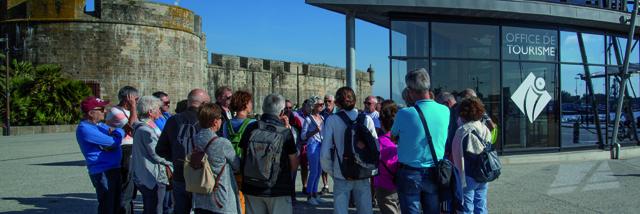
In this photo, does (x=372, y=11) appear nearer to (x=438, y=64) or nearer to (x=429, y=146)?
(x=438, y=64)

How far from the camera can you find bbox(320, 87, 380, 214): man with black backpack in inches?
191

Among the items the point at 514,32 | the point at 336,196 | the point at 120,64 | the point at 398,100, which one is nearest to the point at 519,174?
the point at 398,100

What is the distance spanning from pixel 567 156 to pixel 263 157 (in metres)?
10.1

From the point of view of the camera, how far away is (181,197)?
15.4 ft

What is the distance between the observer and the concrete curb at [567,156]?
1169 centimetres

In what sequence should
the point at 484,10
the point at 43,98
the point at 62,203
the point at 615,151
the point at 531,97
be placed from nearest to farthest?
1. the point at 62,203
2. the point at 484,10
3. the point at 531,97
4. the point at 615,151
5. the point at 43,98

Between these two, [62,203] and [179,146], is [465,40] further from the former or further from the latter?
[179,146]

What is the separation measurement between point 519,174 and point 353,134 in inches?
249

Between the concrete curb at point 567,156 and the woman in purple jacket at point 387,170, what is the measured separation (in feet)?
22.6

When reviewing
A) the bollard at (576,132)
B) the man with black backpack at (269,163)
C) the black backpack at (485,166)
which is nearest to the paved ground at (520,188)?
the bollard at (576,132)

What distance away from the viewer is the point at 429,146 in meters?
4.34

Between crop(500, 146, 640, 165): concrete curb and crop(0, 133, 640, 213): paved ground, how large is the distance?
0.61 ft

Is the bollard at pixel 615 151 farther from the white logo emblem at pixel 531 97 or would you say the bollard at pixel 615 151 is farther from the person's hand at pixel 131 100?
the person's hand at pixel 131 100

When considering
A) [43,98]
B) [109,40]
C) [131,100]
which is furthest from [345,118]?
[109,40]
